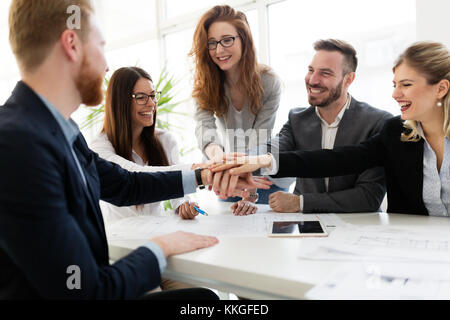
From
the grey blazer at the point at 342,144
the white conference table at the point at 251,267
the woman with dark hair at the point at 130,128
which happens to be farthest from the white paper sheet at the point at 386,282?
the woman with dark hair at the point at 130,128

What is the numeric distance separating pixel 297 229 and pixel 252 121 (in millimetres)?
1220

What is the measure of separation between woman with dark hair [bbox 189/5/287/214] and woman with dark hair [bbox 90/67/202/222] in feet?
1.03

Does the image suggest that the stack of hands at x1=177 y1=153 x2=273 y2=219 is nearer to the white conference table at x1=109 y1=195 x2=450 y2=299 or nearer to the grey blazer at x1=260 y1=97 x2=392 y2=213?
the grey blazer at x1=260 y1=97 x2=392 y2=213

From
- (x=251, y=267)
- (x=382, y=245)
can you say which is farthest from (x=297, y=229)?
(x=251, y=267)

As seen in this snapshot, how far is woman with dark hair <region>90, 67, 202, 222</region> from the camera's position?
7.19ft

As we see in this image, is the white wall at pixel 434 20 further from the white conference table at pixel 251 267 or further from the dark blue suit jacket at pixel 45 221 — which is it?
the dark blue suit jacket at pixel 45 221

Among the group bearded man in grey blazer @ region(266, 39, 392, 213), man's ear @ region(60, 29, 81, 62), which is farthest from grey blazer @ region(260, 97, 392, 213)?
man's ear @ region(60, 29, 81, 62)

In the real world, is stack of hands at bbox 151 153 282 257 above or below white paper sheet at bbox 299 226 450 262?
above

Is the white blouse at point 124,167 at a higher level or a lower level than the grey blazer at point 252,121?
lower

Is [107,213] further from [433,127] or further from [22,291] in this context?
[433,127]

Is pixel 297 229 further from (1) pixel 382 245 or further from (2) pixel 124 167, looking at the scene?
(2) pixel 124 167

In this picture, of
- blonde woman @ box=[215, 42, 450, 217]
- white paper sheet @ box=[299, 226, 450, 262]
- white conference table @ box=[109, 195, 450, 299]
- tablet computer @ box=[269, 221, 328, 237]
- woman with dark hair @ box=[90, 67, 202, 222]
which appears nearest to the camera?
white conference table @ box=[109, 195, 450, 299]

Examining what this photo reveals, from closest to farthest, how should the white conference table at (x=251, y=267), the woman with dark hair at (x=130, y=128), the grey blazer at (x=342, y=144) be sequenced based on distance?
the white conference table at (x=251, y=267)
the grey blazer at (x=342, y=144)
the woman with dark hair at (x=130, y=128)

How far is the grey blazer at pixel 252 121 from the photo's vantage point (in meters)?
2.42
